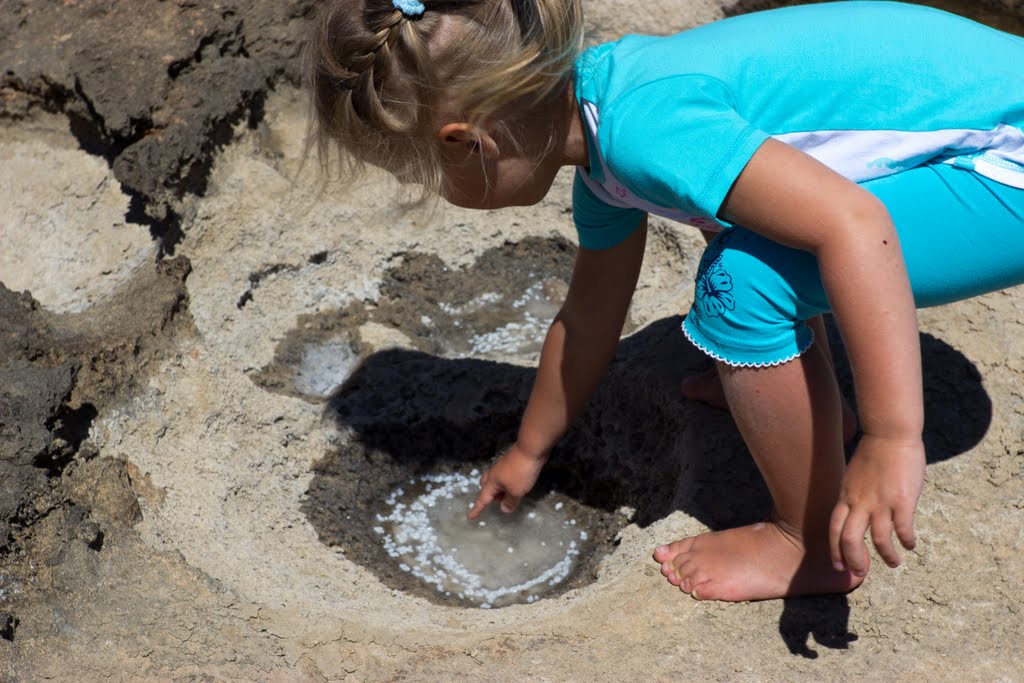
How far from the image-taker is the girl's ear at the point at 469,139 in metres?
1.27

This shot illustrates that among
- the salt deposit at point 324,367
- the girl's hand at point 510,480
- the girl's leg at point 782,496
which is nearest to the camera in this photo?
the girl's leg at point 782,496

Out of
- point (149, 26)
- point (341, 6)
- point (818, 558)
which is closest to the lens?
point (341, 6)

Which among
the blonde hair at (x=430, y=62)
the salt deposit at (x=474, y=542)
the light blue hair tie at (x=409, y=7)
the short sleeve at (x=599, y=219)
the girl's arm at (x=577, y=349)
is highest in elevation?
the light blue hair tie at (x=409, y=7)

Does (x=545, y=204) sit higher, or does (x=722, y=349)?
(x=722, y=349)

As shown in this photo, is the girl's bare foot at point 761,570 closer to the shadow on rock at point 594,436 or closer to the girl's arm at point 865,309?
the shadow on rock at point 594,436

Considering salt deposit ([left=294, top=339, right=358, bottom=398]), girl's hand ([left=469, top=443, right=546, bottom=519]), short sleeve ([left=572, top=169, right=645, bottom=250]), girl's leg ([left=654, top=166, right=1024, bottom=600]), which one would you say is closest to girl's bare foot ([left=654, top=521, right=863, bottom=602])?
girl's leg ([left=654, top=166, right=1024, bottom=600])

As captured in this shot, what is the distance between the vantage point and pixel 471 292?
226cm

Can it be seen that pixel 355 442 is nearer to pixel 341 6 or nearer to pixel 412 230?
pixel 412 230

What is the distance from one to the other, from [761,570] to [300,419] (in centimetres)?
86

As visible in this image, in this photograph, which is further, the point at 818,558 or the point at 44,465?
the point at 44,465

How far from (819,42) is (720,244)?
0.27 meters

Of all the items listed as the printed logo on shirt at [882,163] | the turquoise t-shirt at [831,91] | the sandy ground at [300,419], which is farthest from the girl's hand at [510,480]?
the printed logo on shirt at [882,163]

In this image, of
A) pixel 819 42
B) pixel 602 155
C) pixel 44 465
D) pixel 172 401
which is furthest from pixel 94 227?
pixel 819 42

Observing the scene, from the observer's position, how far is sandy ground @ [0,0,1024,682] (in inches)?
56.8
